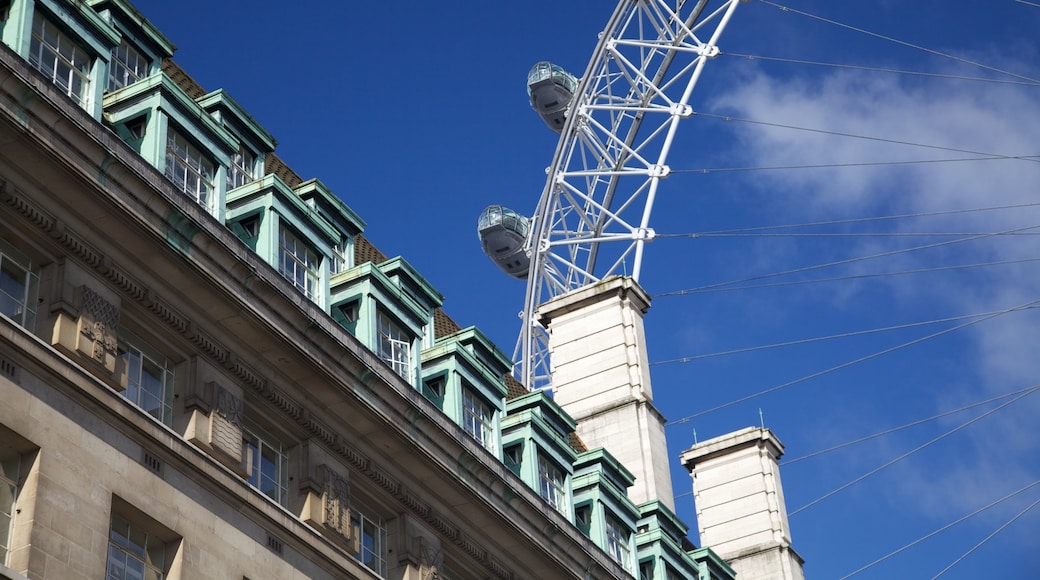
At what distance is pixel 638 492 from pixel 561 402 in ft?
14.7

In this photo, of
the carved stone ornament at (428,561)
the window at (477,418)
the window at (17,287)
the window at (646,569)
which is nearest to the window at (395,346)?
the window at (477,418)

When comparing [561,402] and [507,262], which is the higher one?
[507,262]

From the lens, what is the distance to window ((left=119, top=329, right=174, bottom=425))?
3322 centimetres

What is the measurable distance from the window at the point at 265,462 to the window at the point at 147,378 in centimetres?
200

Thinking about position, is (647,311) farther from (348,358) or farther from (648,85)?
(348,358)

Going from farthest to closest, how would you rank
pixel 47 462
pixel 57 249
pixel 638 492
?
pixel 638 492 < pixel 57 249 < pixel 47 462

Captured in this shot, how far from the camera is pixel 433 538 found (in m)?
40.1

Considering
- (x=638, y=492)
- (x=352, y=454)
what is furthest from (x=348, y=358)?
(x=638, y=492)

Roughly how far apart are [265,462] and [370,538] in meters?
3.54

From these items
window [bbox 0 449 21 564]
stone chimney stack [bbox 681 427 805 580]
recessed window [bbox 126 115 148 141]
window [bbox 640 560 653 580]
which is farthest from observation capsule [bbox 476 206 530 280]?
window [bbox 0 449 21 564]

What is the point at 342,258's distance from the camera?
138ft

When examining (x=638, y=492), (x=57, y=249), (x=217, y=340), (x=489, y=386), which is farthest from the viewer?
(x=638, y=492)

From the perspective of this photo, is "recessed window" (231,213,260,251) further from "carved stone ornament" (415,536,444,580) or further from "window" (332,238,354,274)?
"carved stone ornament" (415,536,444,580)

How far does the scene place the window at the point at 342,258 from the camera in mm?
41844
